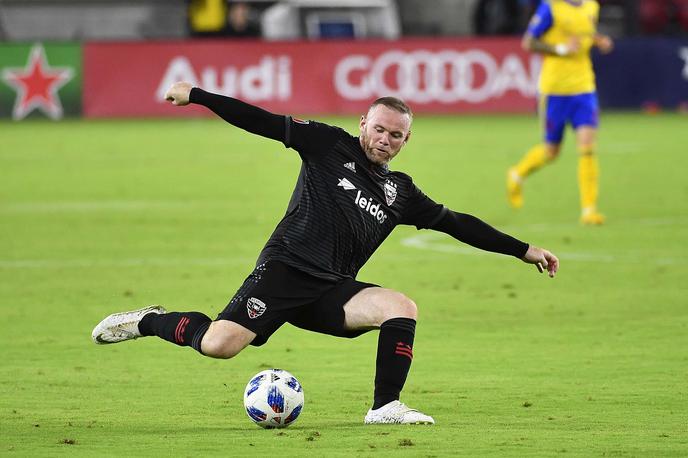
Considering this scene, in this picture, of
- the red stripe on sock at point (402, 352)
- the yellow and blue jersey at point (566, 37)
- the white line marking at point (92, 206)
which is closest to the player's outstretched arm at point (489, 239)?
the red stripe on sock at point (402, 352)

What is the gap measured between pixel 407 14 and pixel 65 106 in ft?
40.7

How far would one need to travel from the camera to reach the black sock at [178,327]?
25.5 ft

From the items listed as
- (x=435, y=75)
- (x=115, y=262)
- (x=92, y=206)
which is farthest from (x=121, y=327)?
(x=435, y=75)

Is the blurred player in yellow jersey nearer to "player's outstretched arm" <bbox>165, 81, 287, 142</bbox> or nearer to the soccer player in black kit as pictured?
the soccer player in black kit

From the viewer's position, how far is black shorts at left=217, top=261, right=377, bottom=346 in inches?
304

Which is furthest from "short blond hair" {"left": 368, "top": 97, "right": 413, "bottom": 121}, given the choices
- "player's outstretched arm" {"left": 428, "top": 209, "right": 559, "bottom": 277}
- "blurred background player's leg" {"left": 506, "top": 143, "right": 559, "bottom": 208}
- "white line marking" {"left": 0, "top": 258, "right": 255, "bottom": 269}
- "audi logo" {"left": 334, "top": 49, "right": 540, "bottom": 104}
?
"audi logo" {"left": 334, "top": 49, "right": 540, "bottom": 104}

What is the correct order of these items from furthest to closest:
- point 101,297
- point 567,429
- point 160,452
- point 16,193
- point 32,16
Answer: point 32,16 < point 16,193 < point 101,297 < point 567,429 < point 160,452

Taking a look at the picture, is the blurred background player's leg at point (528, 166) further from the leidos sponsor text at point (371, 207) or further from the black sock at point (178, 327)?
the black sock at point (178, 327)

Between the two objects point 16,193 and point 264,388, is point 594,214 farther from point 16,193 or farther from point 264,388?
point 264,388

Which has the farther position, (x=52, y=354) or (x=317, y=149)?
(x=52, y=354)

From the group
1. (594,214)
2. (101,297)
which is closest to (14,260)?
(101,297)

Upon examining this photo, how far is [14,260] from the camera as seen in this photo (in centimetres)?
1435

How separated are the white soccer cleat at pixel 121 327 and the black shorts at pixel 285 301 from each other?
1.72 feet

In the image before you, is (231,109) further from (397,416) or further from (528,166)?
(528,166)
